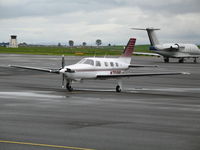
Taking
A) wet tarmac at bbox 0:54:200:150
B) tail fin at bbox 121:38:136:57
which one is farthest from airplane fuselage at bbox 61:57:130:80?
wet tarmac at bbox 0:54:200:150

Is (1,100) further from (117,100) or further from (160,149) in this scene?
(160,149)

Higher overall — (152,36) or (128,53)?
(152,36)

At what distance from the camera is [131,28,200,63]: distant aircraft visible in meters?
80.6

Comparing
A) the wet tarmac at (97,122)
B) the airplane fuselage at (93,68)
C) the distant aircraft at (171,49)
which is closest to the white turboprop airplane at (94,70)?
the airplane fuselage at (93,68)

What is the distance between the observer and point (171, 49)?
80.7 meters

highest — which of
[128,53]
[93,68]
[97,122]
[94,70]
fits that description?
[128,53]

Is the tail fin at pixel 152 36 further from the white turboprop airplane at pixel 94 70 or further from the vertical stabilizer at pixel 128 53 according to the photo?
the white turboprop airplane at pixel 94 70

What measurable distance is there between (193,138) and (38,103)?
9.36m

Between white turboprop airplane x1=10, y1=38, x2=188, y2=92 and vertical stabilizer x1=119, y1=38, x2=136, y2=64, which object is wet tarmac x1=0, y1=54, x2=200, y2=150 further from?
vertical stabilizer x1=119, y1=38, x2=136, y2=64

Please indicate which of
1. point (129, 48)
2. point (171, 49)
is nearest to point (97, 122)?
point (129, 48)

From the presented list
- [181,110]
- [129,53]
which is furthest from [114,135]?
[129,53]

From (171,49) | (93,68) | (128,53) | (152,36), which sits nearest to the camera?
(93,68)

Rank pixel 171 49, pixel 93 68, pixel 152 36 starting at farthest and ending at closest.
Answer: pixel 152 36 → pixel 171 49 → pixel 93 68

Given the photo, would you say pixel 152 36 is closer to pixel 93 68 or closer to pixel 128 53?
pixel 128 53
